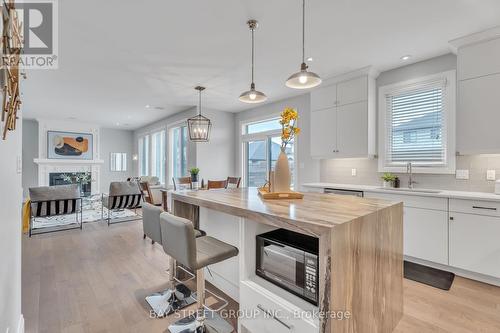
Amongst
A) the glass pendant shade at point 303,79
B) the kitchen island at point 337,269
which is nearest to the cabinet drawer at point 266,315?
the kitchen island at point 337,269

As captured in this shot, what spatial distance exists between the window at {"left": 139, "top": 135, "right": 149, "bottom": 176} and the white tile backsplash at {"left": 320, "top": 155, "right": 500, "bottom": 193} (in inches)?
282

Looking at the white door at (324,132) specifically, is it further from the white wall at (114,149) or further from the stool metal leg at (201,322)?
the white wall at (114,149)

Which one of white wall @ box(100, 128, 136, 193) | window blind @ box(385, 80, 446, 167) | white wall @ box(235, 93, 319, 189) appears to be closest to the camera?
window blind @ box(385, 80, 446, 167)

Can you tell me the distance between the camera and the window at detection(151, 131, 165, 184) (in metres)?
8.52

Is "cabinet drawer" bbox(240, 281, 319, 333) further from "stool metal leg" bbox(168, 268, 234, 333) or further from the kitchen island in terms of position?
"stool metal leg" bbox(168, 268, 234, 333)

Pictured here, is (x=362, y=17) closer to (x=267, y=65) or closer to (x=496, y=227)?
(x=267, y=65)

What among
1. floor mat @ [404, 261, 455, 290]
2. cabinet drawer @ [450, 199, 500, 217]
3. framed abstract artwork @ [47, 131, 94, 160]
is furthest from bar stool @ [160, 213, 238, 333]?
framed abstract artwork @ [47, 131, 94, 160]

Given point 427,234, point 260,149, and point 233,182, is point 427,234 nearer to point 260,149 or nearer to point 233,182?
point 233,182

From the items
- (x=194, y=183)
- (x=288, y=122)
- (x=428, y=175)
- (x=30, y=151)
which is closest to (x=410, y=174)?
(x=428, y=175)

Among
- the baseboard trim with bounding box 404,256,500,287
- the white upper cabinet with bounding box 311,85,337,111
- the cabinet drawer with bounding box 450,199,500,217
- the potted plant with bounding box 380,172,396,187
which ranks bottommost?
the baseboard trim with bounding box 404,256,500,287

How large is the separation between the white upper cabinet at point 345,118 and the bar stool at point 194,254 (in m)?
2.94

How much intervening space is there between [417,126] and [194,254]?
362 centimetres

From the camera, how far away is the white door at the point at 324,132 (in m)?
4.26

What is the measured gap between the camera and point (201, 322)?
186 cm
